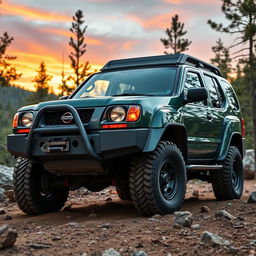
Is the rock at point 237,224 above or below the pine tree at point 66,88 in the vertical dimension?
below

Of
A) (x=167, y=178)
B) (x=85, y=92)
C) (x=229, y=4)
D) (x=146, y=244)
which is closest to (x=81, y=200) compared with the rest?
(x=85, y=92)

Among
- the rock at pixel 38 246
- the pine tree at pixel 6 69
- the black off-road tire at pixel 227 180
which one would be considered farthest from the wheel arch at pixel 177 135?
the pine tree at pixel 6 69

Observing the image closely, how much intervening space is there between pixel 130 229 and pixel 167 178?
54.2 inches

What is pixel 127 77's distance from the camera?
711 cm

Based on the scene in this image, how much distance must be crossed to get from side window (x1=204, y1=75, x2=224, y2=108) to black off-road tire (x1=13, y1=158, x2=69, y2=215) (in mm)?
3265

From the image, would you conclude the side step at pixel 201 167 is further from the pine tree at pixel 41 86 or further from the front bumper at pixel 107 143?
the pine tree at pixel 41 86

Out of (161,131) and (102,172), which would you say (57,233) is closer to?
(102,172)

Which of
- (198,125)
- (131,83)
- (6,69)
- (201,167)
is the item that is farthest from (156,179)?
(6,69)

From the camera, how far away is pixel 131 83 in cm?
695

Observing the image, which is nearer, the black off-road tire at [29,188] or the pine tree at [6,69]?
the black off-road tire at [29,188]

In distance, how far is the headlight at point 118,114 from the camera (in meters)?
5.48

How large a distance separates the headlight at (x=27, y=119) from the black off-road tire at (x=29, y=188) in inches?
24.3

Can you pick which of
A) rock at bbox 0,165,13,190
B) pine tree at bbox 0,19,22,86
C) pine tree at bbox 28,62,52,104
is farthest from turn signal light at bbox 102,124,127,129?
pine tree at bbox 28,62,52,104

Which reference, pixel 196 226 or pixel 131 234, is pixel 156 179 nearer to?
pixel 196 226
